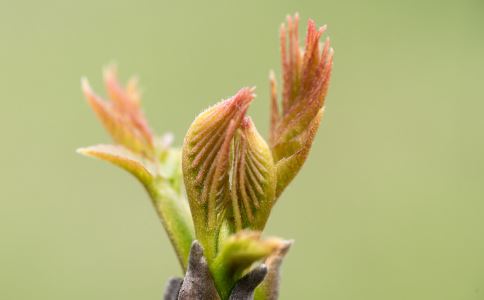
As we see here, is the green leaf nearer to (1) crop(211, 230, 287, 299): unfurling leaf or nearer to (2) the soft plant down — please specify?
(2) the soft plant down

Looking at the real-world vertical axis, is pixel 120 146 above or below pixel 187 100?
below

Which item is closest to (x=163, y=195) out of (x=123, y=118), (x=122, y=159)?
(x=122, y=159)

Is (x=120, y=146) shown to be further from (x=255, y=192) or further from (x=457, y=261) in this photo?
(x=457, y=261)

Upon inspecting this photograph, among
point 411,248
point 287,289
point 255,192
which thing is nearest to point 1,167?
point 287,289

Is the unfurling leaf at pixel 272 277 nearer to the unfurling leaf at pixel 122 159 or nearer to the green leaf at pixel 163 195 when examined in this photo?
the green leaf at pixel 163 195

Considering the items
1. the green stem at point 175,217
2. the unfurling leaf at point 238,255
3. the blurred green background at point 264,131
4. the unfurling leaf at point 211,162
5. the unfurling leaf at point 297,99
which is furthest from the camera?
the blurred green background at point 264,131

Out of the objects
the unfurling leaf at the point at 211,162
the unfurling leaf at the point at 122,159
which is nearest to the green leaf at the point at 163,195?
the unfurling leaf at the point at 122,159
